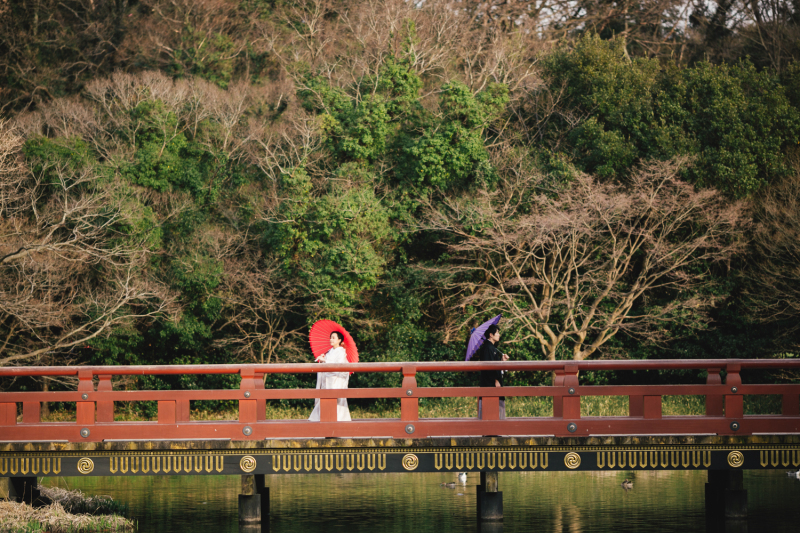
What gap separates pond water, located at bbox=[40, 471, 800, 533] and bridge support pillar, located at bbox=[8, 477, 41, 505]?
1.46 m

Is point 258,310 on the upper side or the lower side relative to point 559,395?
upper

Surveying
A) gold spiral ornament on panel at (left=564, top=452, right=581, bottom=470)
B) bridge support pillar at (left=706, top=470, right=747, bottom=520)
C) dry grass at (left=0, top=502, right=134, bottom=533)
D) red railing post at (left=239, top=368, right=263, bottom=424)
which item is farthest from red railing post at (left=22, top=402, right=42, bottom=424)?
bridge support pillar at (left=706, top=470, right=747, bottom=520)

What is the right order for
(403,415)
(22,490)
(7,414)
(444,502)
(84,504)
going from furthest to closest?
(444,502)
(84,504)
(22,490)
(7,414)
(403,415)

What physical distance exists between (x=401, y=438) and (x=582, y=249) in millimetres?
13658

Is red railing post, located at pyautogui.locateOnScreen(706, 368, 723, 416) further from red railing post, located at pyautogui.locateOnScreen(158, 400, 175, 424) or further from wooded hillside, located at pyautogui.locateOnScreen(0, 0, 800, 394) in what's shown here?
wooded hillside, located at pyautogui.locateOnScreen(0, 0, 800, 394)

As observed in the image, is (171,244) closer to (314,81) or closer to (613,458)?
(314,81)

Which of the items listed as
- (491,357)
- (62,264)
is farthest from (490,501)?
(62,264)

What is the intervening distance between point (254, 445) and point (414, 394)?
1.96m

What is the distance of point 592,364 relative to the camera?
10023mm

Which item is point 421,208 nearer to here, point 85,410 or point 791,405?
point 791,405

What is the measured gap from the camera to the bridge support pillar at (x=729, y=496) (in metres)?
10.6

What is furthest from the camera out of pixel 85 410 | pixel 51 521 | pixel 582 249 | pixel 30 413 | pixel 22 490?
pixel 582 249

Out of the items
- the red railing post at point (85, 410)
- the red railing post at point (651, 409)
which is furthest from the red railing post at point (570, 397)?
the red railing post at point (85, 410)

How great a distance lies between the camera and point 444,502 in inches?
533
